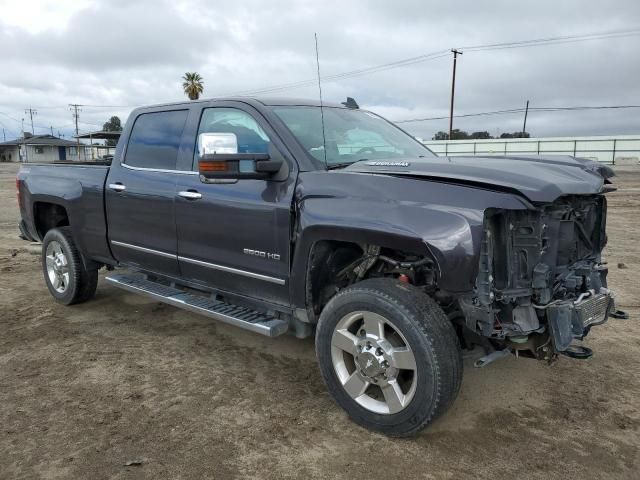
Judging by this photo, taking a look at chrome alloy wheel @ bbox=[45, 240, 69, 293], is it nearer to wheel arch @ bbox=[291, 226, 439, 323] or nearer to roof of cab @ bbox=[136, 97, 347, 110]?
roof of cab @ bbox=[136, 97, 347, 110]

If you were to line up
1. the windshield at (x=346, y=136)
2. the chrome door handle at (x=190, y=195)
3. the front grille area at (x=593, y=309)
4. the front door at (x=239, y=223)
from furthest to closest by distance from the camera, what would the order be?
the chrome door handle at (x=190, y=195) → the windshield at (x=346, y=136) → the front door at (x=239, y=223) → the front grille area at (x=593, y=309)

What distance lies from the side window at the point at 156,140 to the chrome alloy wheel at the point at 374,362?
6.84 ft

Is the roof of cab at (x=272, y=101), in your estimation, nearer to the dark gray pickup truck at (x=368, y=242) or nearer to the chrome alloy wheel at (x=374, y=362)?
the dark gray pickup truck at (x=368, y=242)

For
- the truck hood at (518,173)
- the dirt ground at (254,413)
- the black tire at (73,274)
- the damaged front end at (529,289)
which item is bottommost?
the dirt ground at (254,413)

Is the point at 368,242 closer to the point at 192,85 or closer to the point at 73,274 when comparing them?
the point at 73,274

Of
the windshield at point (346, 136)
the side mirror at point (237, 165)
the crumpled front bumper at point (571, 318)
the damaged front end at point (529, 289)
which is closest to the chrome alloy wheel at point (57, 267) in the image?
the side mirror at point (237, 165)

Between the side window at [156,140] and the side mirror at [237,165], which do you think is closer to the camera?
the side mirror at [237,165]

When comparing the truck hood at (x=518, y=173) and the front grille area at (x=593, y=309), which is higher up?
the truck hood at (x=518, y=173)

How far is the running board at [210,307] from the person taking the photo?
3566 millimetres

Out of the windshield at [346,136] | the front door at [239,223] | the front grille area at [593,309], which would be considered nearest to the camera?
the front grille area at [593,309]

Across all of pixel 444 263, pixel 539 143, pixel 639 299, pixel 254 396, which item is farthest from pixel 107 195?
pixel 539 143

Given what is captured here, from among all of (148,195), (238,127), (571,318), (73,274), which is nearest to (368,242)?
(571,318)

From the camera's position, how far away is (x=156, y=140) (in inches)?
180

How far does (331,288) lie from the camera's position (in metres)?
3.60
